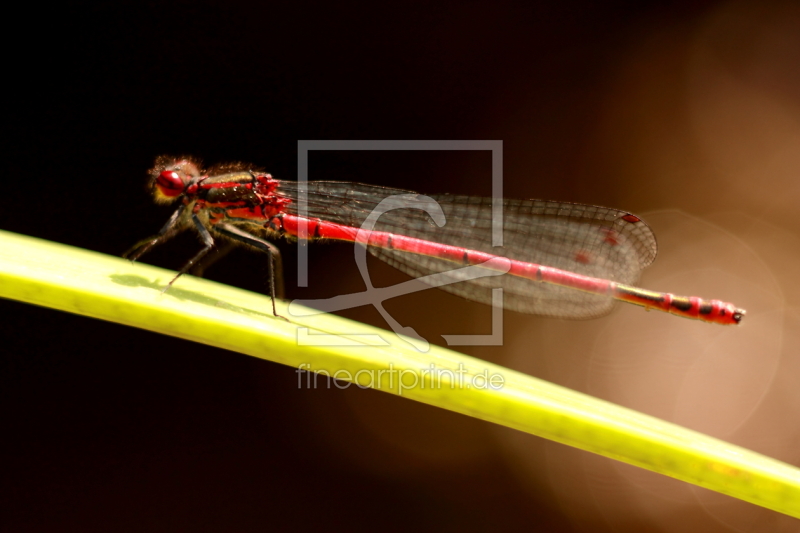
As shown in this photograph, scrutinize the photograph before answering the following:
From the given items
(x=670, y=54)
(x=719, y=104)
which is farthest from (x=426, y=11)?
(x=719, y=104)

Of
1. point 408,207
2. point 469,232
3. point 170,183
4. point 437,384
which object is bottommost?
point 437,384

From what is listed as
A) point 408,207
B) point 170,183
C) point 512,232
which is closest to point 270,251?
point 170,183

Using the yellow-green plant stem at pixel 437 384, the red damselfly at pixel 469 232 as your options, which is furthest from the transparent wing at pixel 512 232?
the yellow-green plant stem at pixel 437 384

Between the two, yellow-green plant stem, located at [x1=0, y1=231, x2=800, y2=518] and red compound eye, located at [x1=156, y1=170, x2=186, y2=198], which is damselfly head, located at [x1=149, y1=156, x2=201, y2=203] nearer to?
red compound eye, located at [x1=156, y1=170, x2=186, y2=198]

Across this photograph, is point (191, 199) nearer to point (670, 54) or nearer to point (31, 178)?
point (31, 178)

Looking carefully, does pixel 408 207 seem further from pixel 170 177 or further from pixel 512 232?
pixel 170 177

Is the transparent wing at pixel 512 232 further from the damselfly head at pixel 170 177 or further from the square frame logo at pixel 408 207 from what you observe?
the damselfly head at pixel 170 177

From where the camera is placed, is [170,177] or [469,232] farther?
[469,232]

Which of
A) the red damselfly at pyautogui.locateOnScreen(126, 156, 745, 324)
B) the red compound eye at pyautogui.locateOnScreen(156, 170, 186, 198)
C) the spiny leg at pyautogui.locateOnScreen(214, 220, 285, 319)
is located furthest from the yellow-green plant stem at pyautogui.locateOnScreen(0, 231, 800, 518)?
the red damselfly at pyautogui.locateOnScreen(126, 156, 745, 324)
